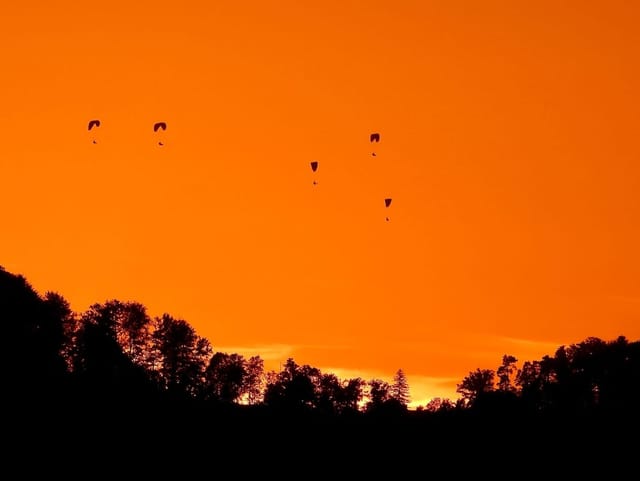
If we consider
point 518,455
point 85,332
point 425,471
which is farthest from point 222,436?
point 85,332

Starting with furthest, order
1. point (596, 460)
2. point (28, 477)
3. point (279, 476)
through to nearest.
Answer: point (596, 460) → point (279, 476) → point (28, 477)

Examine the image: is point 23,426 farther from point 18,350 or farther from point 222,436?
point 18,350

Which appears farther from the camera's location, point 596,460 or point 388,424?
point 388,424

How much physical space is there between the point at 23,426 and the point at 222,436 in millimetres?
20962

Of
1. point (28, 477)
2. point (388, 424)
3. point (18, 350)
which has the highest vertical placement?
point (18, 350)

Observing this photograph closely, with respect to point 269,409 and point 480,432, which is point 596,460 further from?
point 269,409

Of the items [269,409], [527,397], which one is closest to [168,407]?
[269,409]

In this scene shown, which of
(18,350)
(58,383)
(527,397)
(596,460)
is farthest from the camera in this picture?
(527,397)

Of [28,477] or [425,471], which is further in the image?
[425,471]

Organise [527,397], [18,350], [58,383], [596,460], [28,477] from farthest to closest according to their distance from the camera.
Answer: [527,397] < [18,350] < [58,383] < [596,460] < [28,477]

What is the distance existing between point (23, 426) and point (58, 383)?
22.7 meters

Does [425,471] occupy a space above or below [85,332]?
below

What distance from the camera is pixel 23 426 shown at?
129m

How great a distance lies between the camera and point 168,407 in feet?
486
